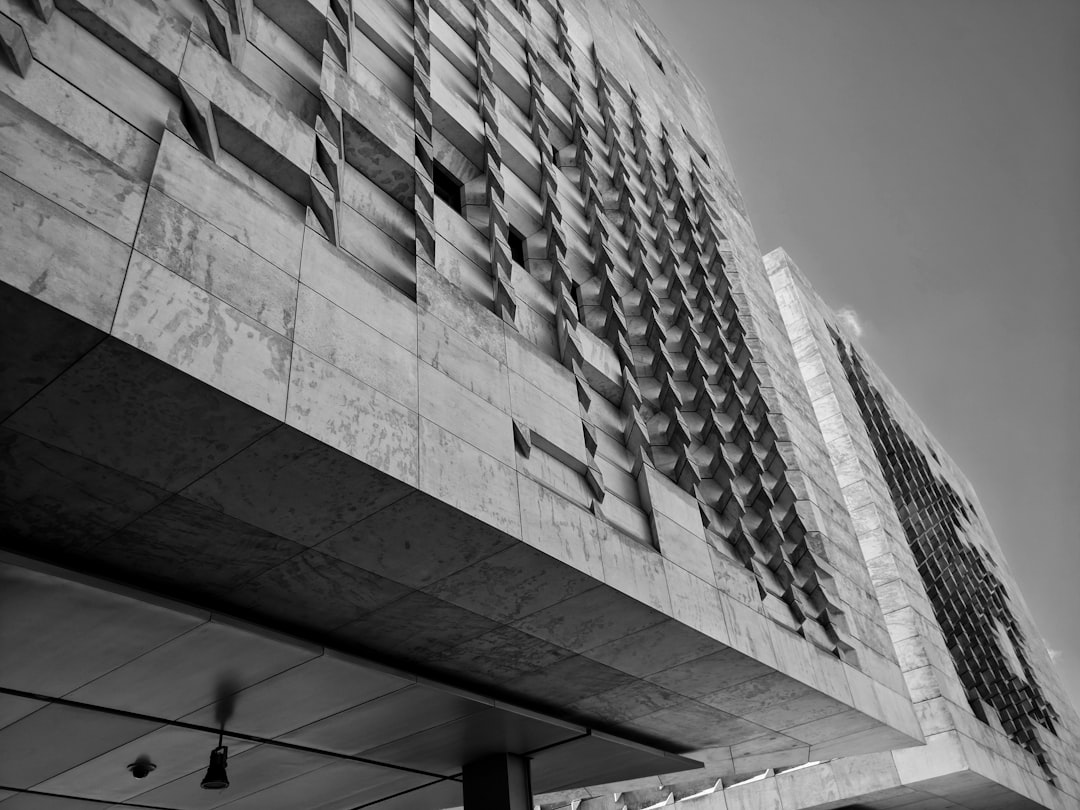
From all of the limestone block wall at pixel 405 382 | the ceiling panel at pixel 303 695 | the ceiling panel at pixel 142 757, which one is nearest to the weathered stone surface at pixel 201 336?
the limestone block wall at pixel 405 382

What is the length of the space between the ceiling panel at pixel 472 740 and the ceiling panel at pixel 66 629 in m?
4.26

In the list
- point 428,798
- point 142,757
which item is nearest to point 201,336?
point 142,757

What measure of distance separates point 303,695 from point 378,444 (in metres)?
4.37

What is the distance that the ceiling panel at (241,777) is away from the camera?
479 inches

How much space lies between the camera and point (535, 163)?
14.2 m

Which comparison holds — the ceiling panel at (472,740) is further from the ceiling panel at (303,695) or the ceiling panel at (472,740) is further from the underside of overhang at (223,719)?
the ceiling panel at (303,695)

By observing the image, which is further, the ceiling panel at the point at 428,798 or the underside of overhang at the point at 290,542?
the ceiling panel at the point at 428,798

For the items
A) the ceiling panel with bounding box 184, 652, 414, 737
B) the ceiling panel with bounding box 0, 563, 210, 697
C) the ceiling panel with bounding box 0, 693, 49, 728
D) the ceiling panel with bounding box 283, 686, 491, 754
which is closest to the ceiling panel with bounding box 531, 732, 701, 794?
the ceiling panel with bounding box 283, 686, 491, 754

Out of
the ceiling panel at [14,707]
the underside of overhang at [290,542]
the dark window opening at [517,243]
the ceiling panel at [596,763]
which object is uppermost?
the dark window opening at [517,243]

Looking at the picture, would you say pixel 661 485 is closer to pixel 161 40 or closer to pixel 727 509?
pixel 727 509

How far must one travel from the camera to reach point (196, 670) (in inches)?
377

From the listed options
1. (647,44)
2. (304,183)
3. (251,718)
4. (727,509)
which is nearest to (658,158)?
(647,44)

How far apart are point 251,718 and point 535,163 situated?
347 inches

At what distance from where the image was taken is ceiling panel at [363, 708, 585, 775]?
1170cm
